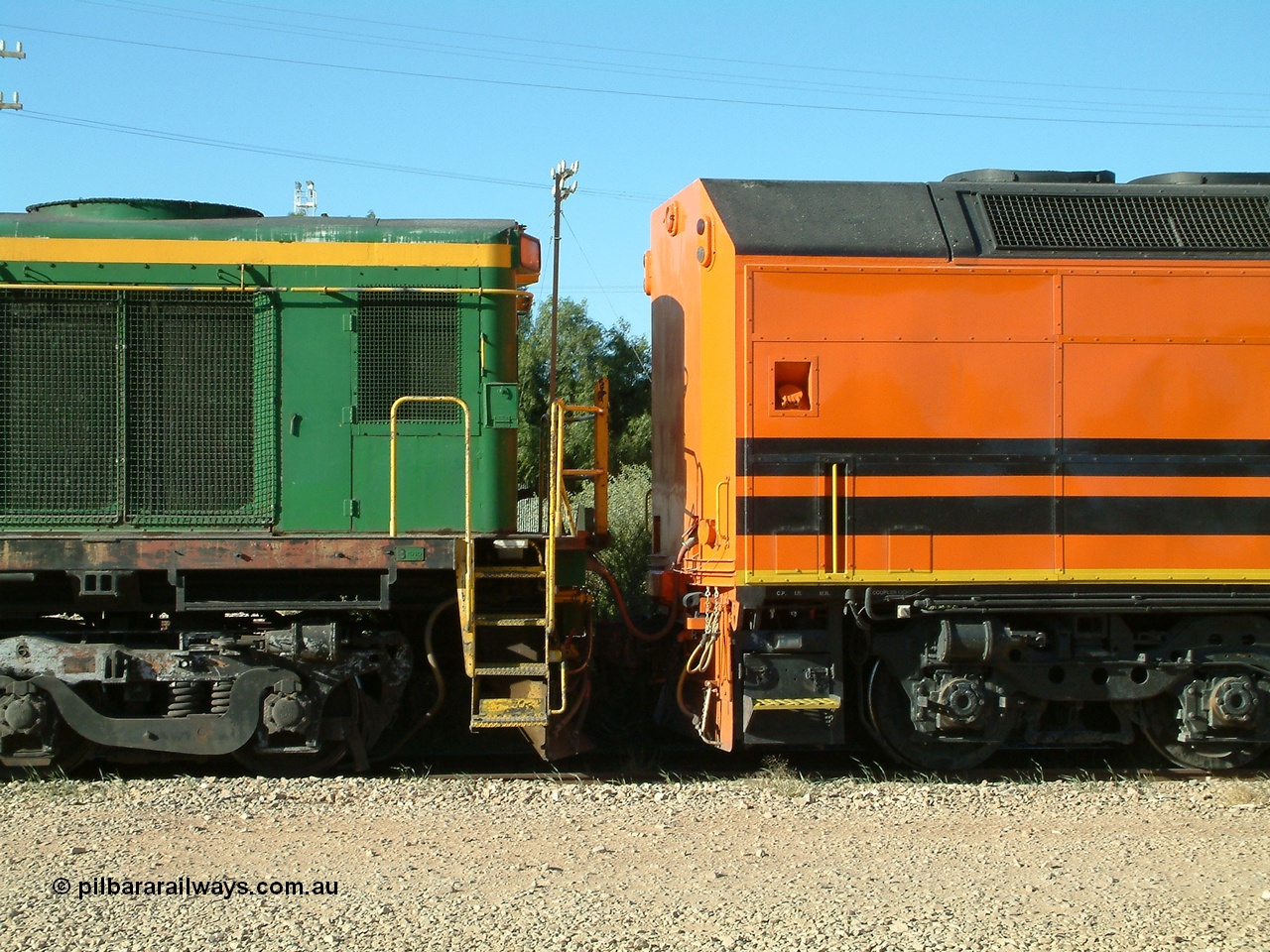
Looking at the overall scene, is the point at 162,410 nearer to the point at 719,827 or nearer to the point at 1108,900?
the point at 719,827

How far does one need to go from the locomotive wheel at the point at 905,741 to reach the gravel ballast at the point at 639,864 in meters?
0.38

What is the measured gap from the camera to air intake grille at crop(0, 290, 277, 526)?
7316 mm

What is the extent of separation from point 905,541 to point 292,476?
3.89 metres

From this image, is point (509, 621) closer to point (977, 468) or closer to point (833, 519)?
point (833, 519)

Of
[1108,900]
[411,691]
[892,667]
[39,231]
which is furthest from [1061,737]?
[39,231]

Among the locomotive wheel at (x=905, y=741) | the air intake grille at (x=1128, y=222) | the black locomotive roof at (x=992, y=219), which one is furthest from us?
the locomotive wheel at (x=905, y=741)

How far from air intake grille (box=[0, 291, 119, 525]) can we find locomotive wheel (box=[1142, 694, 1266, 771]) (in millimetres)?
6879

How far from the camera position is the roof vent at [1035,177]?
317 inches

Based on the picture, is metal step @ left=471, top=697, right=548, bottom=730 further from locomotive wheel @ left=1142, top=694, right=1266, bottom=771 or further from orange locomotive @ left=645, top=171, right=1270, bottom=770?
locomotive wheel @ left=1142, top=694, right=1266, bottom=771

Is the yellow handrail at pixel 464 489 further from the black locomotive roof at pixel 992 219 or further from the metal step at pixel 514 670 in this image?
the black locomotive roof at pixel 992 219

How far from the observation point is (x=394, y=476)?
23.7 ft

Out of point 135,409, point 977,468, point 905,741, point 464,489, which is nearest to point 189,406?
point 135,409

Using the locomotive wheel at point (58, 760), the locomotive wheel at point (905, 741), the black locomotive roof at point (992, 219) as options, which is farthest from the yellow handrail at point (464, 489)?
the locomotive wheel at point (905, 741)

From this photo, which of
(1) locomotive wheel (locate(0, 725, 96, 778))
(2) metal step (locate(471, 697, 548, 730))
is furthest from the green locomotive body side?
(1) locomotive wheel (locate(0, 725, 96, 778))
